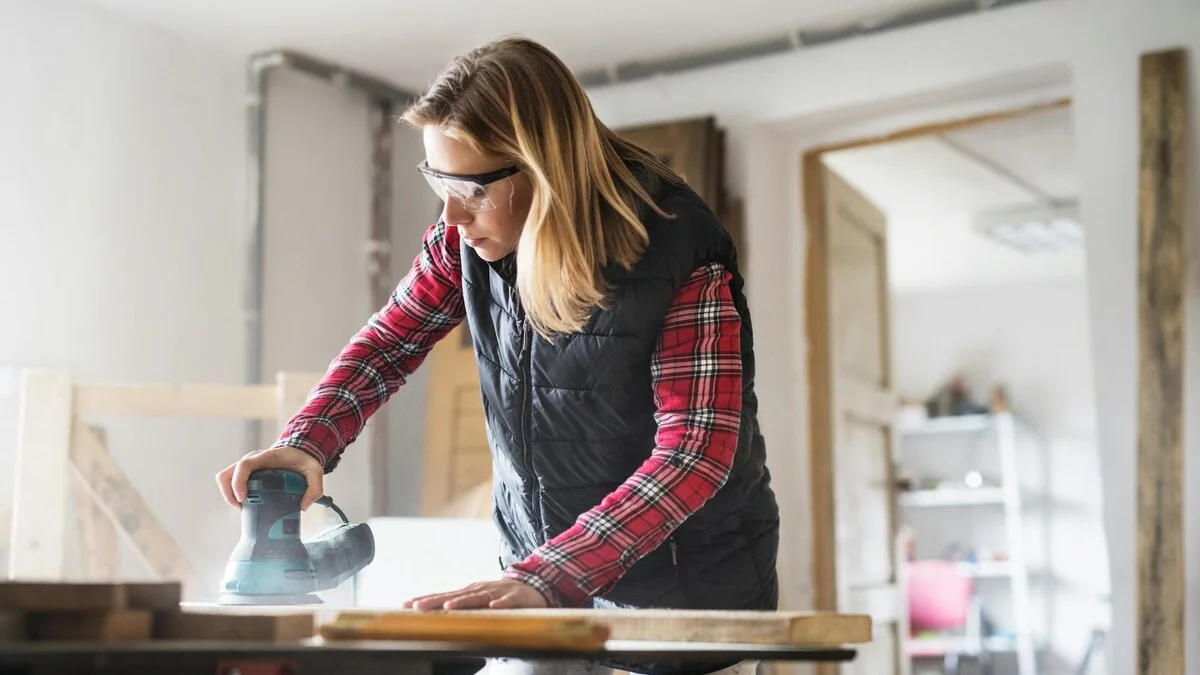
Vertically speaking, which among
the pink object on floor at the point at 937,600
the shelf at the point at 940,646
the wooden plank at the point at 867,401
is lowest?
the shelf at the point at 940,646

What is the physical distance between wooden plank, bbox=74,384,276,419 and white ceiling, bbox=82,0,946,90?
1.19m

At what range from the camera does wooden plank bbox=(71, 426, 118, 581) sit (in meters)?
3.17

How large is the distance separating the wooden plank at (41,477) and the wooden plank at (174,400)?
58mm

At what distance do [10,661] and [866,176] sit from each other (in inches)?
196

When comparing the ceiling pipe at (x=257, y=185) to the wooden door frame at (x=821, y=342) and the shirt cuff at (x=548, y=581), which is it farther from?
the shirt cuff at (x=548, y=581)

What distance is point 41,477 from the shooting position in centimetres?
302

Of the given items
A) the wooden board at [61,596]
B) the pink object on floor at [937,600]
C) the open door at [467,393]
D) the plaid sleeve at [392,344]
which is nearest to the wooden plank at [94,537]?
the open door at [467,393]

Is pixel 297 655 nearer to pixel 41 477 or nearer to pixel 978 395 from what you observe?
pixel 41 477

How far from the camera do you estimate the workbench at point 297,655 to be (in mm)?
853

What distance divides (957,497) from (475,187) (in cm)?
684

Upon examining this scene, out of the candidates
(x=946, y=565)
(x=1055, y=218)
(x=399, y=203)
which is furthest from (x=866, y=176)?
(x=946, y=565)

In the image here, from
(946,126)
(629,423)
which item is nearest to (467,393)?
(946,126)

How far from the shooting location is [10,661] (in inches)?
33.4

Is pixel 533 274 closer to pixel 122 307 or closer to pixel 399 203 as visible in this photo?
pixel 122 307
